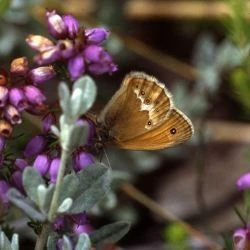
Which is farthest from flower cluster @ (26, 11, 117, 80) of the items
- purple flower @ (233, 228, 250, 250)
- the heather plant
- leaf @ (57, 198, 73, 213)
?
purple flower @ (233, 228, 250, 250)

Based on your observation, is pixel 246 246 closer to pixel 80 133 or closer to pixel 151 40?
pixel 80 133

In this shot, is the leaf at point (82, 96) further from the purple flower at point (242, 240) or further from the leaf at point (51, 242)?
the purple flower at point (242, 240)

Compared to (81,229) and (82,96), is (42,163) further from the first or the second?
(81,229)

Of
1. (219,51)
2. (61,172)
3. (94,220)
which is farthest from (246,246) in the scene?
(219,51)

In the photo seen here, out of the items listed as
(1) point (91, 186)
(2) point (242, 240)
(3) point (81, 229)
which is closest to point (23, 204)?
(1) point (91, 186)

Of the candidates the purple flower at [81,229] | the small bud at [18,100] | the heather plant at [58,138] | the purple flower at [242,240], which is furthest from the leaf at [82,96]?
the purple flower at [242,240]
